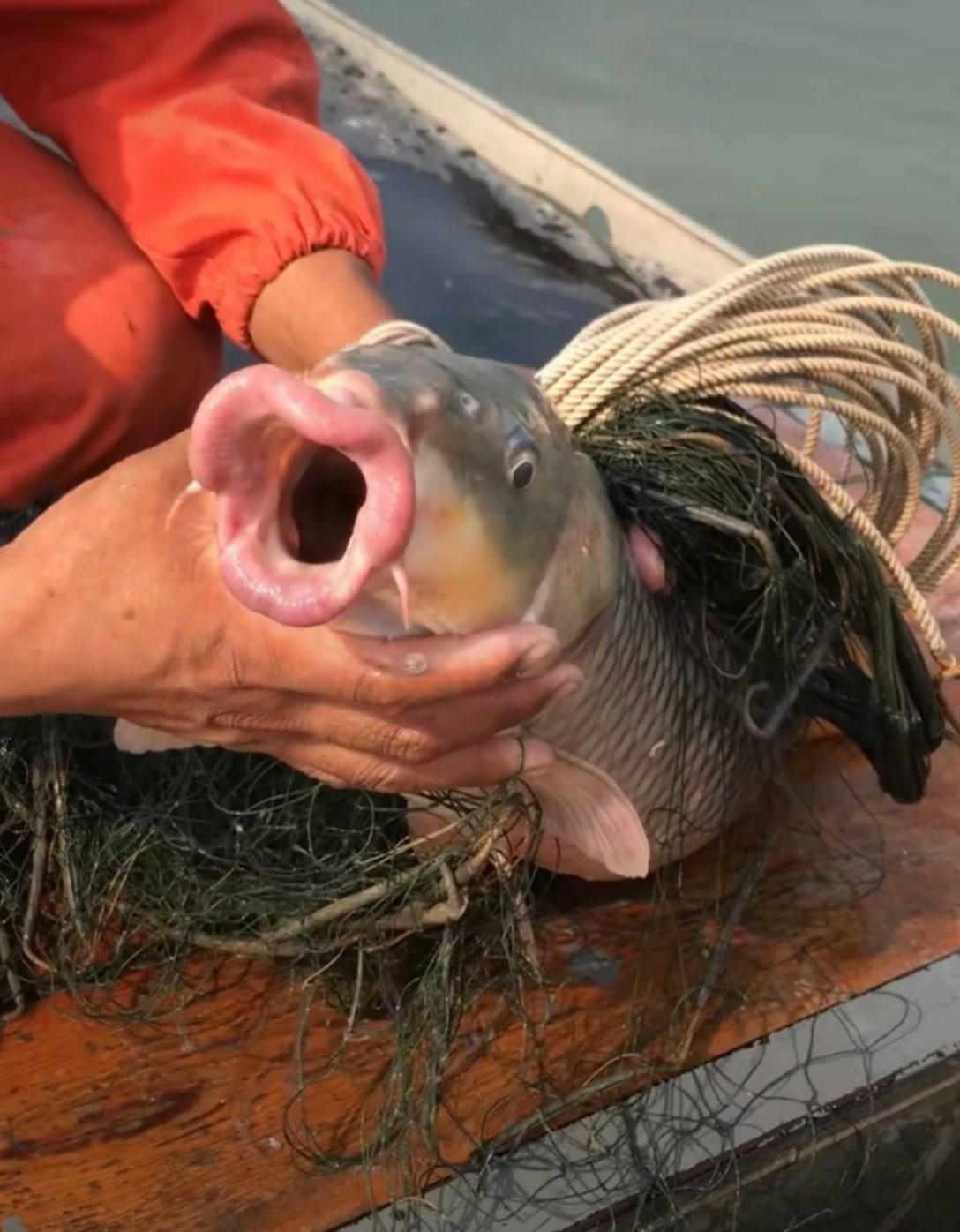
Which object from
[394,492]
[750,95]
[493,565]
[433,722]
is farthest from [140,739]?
[750,95]

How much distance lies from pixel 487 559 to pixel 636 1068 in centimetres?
54

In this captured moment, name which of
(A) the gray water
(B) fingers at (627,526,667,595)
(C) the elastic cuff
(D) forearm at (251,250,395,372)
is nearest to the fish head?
(B) fingers at (627,526,667,595)

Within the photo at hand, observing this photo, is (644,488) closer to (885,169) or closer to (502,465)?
(502,465)

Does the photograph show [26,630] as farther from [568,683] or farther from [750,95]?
[750,95]

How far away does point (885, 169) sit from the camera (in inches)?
205

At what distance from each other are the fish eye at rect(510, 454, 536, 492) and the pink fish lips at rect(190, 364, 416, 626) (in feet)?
0.44

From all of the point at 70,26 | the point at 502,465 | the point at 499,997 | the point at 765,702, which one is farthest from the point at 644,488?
the point at 70,26

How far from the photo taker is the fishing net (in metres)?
1.06

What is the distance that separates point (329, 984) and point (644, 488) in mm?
503

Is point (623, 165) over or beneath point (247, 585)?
beneath

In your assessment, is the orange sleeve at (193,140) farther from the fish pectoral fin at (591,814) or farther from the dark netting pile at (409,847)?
the fish pectoral fin at (591,814)

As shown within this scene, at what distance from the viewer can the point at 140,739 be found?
987mm

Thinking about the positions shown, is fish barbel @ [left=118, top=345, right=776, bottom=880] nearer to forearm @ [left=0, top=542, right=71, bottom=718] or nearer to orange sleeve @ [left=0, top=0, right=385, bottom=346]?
forearm @ [left=0, top=542, right=71, bottom=718]

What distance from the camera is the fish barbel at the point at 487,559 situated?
61cm
